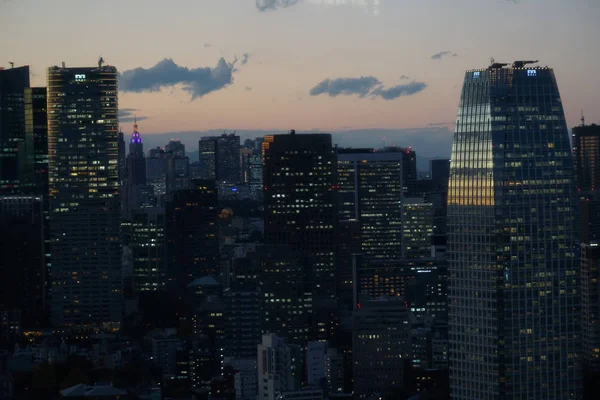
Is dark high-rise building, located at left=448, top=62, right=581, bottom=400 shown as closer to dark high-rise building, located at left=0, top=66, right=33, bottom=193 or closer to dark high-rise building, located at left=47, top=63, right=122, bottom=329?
dark high-rise building, located at left=47, top=63, right=122, bottom=329

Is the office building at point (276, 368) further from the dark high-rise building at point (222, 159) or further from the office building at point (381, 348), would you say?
the dark high-rise building at point (222, 159)

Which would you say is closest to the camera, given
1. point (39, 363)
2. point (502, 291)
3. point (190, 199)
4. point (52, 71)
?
point (502, 291)

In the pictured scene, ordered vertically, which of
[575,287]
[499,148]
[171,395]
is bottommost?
[171,395]

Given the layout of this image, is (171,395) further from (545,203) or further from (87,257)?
(87,257)

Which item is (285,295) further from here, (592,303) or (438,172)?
(438,172)

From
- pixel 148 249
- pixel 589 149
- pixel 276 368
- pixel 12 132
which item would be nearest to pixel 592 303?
pixel 276 368

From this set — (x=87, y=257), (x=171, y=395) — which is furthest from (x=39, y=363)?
(x=87, y=257)

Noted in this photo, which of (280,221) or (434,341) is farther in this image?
(280,221)
